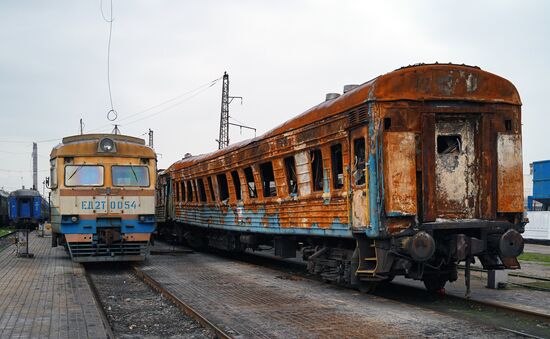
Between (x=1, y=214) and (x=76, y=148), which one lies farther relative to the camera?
(x=1, y=214)

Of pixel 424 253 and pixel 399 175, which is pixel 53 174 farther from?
pixel 424 253

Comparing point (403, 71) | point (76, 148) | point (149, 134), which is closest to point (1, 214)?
point (149, 134)

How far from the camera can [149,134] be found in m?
59.9

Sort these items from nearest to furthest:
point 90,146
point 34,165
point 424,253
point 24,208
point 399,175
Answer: point 424,253, point 399,175, point 90,146, point 24,208, point 34,165

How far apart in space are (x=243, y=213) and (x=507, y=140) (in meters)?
7.25

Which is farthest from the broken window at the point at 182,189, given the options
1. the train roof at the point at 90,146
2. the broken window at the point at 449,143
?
the broken window at the point at 449,143

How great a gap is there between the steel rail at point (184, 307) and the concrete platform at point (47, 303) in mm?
1267

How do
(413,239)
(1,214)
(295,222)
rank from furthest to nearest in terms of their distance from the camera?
(1,214) < (295,222) < (413,239)

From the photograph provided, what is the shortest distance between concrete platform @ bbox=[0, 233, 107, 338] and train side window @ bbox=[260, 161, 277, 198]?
4328 millimetres

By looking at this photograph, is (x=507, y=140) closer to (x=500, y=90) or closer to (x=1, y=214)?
(x=500, y=90)

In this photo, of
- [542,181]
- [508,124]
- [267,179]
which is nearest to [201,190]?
[267,179]

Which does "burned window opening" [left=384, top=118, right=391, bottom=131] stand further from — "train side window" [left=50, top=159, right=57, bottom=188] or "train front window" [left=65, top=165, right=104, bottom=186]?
"train side window" [left=50, top=159, right=57, bottom=188]

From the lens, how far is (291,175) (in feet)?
41.4

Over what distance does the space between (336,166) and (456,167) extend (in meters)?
2.15
